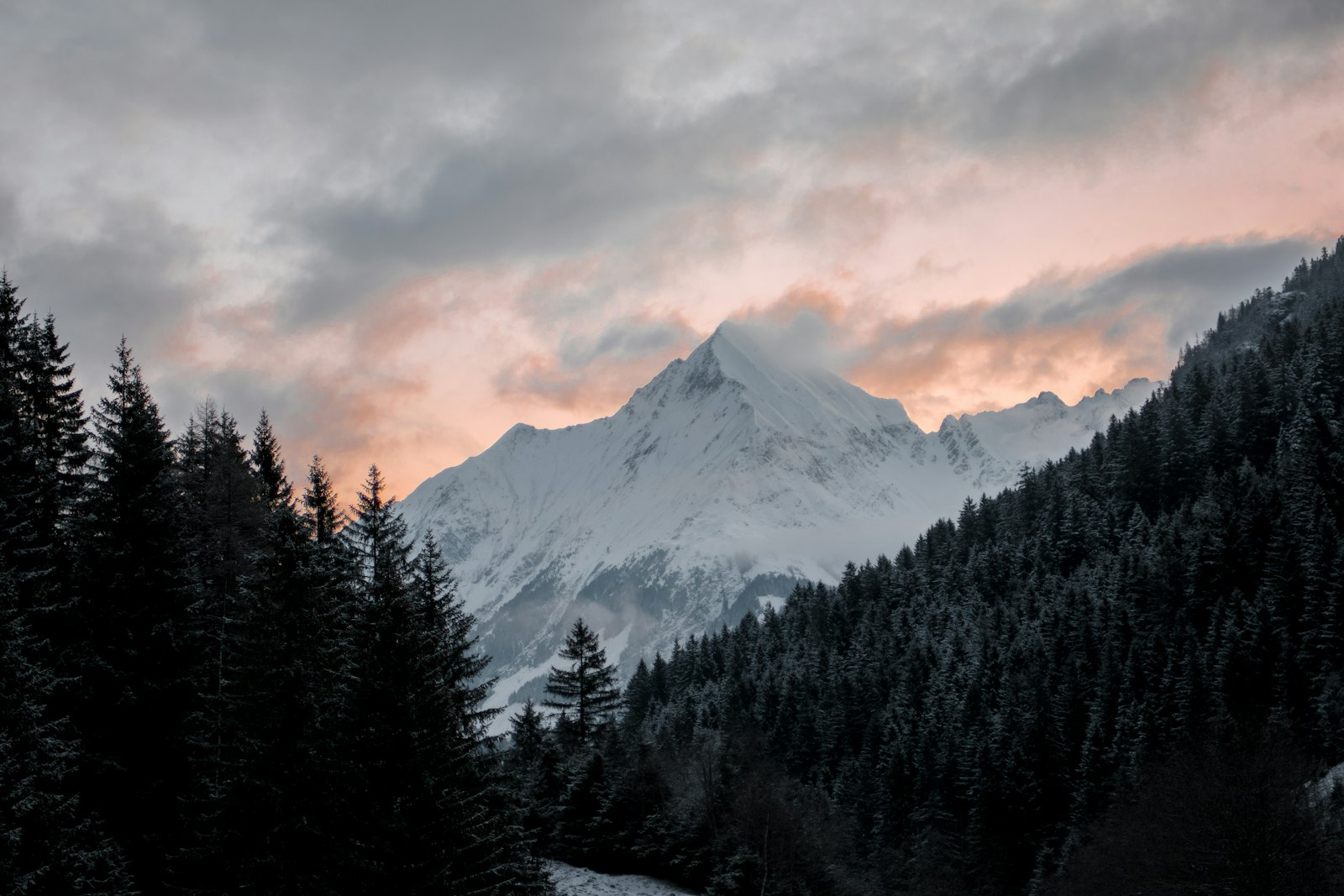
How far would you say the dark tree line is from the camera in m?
27.9

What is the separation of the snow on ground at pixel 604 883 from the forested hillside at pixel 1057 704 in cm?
175

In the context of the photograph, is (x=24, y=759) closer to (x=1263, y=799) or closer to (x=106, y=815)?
(x=106, y=815)

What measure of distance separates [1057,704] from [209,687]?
78.4 m

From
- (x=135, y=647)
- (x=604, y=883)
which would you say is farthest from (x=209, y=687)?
(x=604, y=883)

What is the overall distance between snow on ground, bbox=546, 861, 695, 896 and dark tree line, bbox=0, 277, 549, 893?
21.3 meters

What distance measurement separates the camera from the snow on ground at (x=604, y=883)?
193ft

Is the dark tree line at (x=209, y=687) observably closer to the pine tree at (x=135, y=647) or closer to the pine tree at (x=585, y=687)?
the pine tree at (x=135, y=647)

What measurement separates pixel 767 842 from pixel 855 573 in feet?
350

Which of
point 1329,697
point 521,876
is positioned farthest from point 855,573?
point 521,876

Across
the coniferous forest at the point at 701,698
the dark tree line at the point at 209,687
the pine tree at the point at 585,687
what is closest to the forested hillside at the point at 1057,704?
the coniferous forest at the point at 701,698

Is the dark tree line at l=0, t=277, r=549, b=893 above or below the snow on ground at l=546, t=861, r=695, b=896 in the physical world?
above

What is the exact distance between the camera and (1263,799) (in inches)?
1753

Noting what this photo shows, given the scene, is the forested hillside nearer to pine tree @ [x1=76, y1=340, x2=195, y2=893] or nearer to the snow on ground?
the snow on ground

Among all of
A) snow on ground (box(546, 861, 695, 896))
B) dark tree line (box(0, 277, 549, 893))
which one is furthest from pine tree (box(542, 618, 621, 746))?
dark tree line (box(0, 277, 549, 893))
